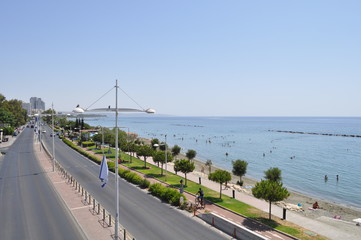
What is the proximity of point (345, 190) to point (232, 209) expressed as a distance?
32.8 metres

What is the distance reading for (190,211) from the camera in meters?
23.5

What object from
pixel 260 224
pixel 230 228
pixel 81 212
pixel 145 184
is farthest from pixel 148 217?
pixel 145 184

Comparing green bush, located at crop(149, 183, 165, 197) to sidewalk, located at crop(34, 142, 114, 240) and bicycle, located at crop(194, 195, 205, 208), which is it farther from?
sidewalk, located at crop(34, 142, 114, 240)

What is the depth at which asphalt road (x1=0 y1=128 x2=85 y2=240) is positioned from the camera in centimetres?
1809

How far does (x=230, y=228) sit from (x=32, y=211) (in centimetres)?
1637

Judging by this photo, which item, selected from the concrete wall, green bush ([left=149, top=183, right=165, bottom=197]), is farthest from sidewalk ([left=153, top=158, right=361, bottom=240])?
green bush ([left=149, top=183, right=165, bottom=197])

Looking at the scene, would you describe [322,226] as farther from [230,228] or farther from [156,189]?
[156,189]

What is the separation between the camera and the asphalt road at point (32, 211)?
18094 mm

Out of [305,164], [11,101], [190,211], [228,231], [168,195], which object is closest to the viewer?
[228,231]

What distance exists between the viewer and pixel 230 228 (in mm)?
18875

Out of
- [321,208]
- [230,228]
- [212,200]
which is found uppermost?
[230,228]

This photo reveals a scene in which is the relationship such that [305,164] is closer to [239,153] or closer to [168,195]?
[239,153]

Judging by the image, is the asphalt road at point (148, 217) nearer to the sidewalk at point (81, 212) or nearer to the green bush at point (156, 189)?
the green bush at point (156, 189)

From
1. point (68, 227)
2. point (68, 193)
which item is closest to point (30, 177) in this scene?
point (68, 193)
